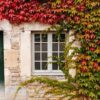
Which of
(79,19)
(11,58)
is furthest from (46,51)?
(79,19)

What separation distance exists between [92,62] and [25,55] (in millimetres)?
2050

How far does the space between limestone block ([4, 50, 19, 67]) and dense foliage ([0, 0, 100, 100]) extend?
92 cm

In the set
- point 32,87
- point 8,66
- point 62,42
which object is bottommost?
point 32,87

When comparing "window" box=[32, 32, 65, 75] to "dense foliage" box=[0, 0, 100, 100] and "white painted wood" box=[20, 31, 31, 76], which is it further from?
"dense foliage" box=[0, 0, 100, 100]

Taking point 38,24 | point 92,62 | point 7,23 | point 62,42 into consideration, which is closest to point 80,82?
point 92,62

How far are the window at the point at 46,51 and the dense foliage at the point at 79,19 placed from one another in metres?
0.59

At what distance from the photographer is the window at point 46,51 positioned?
10758 millimetres

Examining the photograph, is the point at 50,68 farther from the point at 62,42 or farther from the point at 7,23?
the point at 7,23

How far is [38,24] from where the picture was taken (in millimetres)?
10430

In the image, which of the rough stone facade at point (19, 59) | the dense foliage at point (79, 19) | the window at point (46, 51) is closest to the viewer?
the dense foliage at point (79, 19)

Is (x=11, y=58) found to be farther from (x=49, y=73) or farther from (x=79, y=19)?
(x=79, y=19)

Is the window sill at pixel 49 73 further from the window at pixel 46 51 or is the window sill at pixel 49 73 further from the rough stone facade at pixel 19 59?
Answer: the rough stone facade at pixel 19 59

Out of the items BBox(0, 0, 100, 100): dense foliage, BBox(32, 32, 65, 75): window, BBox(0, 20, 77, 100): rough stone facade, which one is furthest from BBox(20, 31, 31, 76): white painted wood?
BBox(0, 0, 100, 100): dense foliage

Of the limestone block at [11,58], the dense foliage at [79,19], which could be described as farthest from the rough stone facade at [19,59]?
the dense foliage at [79,19]
